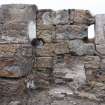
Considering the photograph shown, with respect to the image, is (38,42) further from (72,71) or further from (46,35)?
(72,71)

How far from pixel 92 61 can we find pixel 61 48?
20.1 inches

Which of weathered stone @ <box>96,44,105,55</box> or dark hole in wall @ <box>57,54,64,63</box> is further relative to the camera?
dark hole in wall @ <box>57,54,64,63</box>

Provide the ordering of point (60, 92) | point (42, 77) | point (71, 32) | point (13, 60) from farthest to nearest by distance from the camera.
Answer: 1. point (42, 77)
2. point (71, 32)
3. point (60, 92)
4. point (13, 60)

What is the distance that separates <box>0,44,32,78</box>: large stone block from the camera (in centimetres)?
357

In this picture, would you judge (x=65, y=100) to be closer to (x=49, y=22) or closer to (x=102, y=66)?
(x=102, y=66)

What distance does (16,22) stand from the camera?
12.2ft

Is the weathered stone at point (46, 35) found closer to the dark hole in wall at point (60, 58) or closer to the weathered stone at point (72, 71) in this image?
the dark hole in wall at point (60, 58)

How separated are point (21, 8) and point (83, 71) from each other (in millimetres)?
1335

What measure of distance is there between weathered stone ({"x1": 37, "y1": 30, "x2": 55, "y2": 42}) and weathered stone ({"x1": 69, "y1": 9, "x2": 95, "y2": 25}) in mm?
357

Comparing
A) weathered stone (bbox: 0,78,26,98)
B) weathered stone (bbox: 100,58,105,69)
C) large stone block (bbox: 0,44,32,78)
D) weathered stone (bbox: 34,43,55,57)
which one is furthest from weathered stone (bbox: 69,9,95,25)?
weathered stone (bbox: 0,78,26,98)

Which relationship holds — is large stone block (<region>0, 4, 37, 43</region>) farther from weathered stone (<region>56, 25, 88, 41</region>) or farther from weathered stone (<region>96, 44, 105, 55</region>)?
weathered stone (<region>96, 44, 105, 55</region>)

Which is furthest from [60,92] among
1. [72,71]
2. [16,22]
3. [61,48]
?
[16,22]

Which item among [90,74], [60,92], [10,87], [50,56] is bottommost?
[60,92]

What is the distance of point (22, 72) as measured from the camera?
361cm
